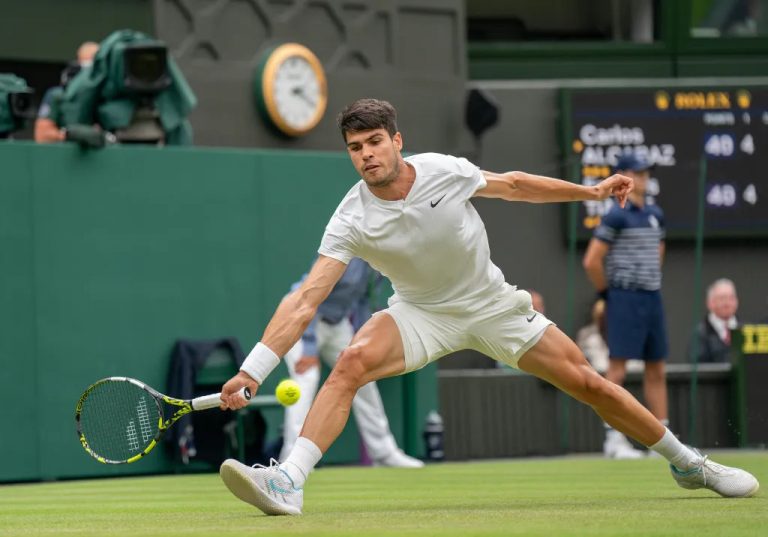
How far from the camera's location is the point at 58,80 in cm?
2066

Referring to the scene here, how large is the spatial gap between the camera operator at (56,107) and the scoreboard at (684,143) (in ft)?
18.0

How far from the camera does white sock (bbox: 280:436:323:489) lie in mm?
7520

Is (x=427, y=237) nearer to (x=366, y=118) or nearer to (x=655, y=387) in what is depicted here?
(x=366, y=118)

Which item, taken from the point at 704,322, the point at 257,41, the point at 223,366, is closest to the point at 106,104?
the point at 223,366

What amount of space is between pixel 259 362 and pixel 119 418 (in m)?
0.97

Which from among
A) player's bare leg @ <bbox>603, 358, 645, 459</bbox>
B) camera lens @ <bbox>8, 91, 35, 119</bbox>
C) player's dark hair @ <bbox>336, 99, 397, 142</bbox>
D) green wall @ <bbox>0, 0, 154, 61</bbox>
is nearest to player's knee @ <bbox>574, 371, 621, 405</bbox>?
player's dark hair @ <bbox>336, 99, 397, 142</bbox>

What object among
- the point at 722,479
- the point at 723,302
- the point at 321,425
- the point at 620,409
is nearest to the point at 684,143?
the point at 723,302

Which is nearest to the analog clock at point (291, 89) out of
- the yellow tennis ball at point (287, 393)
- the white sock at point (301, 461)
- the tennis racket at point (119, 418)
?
the tennis racket at point (119, 418)

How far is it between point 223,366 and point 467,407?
259 cm

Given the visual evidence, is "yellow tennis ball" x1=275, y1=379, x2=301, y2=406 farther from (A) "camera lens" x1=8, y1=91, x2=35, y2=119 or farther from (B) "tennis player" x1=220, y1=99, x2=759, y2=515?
(A) "camera lens" x1=8, y1=91, x2=35, y2=119

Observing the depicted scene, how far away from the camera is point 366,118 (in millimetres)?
7703

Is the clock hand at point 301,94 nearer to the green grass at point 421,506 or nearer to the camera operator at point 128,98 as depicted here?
the camera operator at point 128,98

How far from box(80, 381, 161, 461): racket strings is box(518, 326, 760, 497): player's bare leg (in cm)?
171

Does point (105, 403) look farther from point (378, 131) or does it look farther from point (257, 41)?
point (257, 41)
